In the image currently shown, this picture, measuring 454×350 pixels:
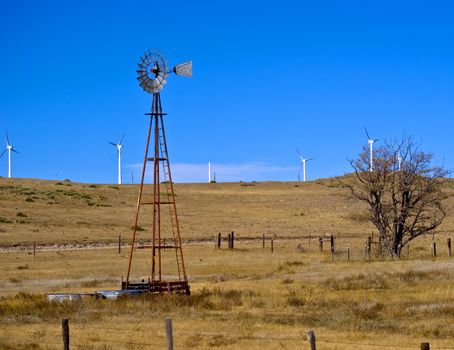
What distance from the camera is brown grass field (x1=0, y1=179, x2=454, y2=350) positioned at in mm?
21859

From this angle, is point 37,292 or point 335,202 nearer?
point 37,292

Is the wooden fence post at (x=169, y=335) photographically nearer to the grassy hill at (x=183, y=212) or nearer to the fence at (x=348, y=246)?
the fence at (x=348, y=246)

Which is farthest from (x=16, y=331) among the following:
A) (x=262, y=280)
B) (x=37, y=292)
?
(x=262, y=280)

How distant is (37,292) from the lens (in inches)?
1347

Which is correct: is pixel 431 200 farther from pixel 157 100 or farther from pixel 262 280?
pixel 157 100

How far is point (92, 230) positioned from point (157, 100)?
138 ft

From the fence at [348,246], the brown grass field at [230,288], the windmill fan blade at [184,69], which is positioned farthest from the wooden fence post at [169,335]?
the fence at [348,246]

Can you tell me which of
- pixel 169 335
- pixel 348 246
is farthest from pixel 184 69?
pixel 348 246

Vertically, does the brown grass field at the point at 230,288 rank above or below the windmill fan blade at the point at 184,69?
below

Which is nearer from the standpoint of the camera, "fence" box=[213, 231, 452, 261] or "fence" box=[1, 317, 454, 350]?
"fence" box=[1, 317, 454, 350]

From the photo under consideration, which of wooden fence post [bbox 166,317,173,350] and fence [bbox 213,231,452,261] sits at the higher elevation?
fence [bbox 213,231,452,261]

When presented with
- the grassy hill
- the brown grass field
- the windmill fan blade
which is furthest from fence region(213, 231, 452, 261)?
the windmill fan blade

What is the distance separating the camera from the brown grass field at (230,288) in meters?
21.9

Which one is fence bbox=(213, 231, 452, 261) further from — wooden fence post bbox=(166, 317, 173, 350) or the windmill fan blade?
wooden fence post bbox=(166, 317, 173, 350)
